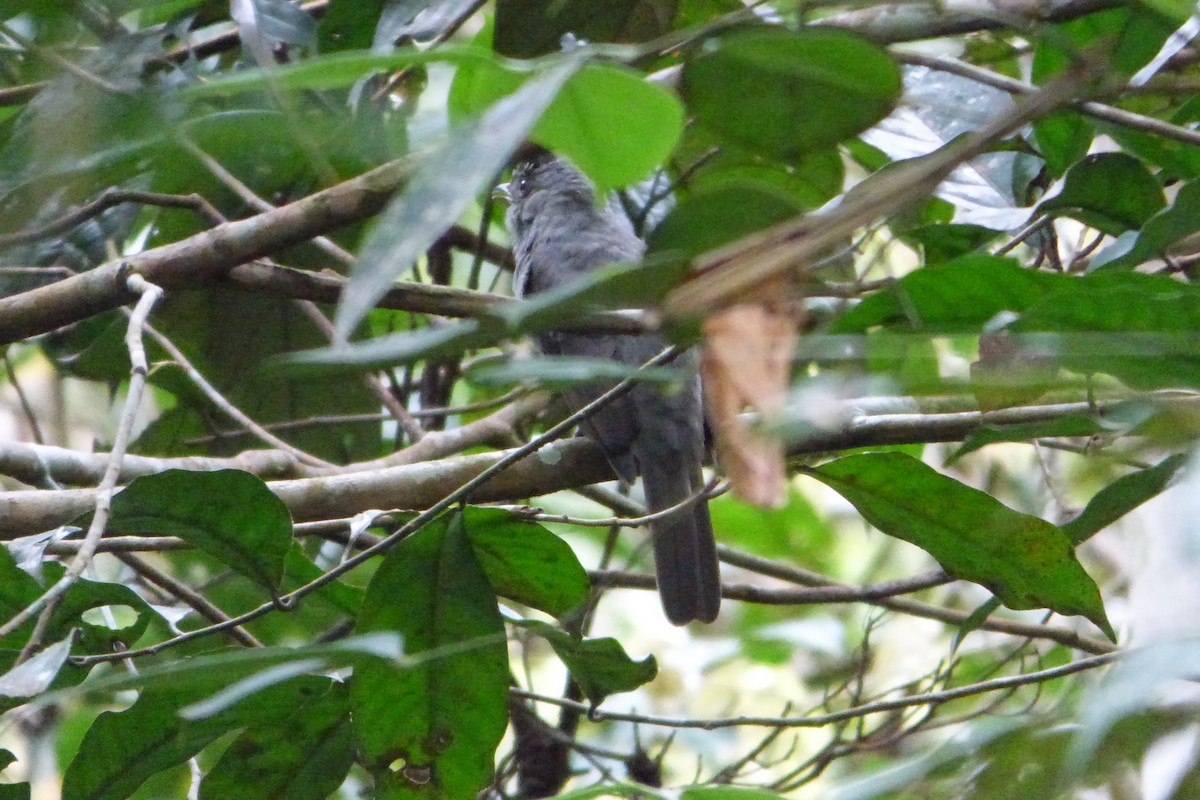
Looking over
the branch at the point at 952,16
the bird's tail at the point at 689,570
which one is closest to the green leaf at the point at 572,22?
the branch at the point at 952,16

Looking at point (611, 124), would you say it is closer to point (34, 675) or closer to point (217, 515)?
point (34, 675)

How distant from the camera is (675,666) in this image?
527 centimetres

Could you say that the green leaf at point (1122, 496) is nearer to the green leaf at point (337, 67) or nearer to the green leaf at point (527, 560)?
the green leaf at point (527, 560)

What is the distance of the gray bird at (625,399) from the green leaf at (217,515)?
1257mm

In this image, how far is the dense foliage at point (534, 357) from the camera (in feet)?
3.16

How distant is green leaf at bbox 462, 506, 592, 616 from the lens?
210cm

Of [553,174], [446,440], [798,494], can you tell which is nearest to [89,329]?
[446,440]

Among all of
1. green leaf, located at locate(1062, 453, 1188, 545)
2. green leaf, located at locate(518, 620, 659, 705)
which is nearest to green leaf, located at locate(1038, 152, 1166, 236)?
green leaf, located at locate(1062, 453, 1188, 545)

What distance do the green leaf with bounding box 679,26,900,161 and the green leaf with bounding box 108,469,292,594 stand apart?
3.26 feet

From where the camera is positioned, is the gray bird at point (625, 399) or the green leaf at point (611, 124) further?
the gray bird at point (625, 399)

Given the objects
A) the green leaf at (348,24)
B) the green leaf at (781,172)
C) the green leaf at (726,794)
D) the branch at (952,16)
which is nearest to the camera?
the branch at (952,16)

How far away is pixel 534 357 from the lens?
124cm

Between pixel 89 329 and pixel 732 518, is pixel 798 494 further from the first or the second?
pixel 89 329

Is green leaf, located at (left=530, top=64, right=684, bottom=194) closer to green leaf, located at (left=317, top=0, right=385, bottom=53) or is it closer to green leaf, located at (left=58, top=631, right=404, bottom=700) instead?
green leaf, located at (left=58, top=631, right=404, bottom=700)
